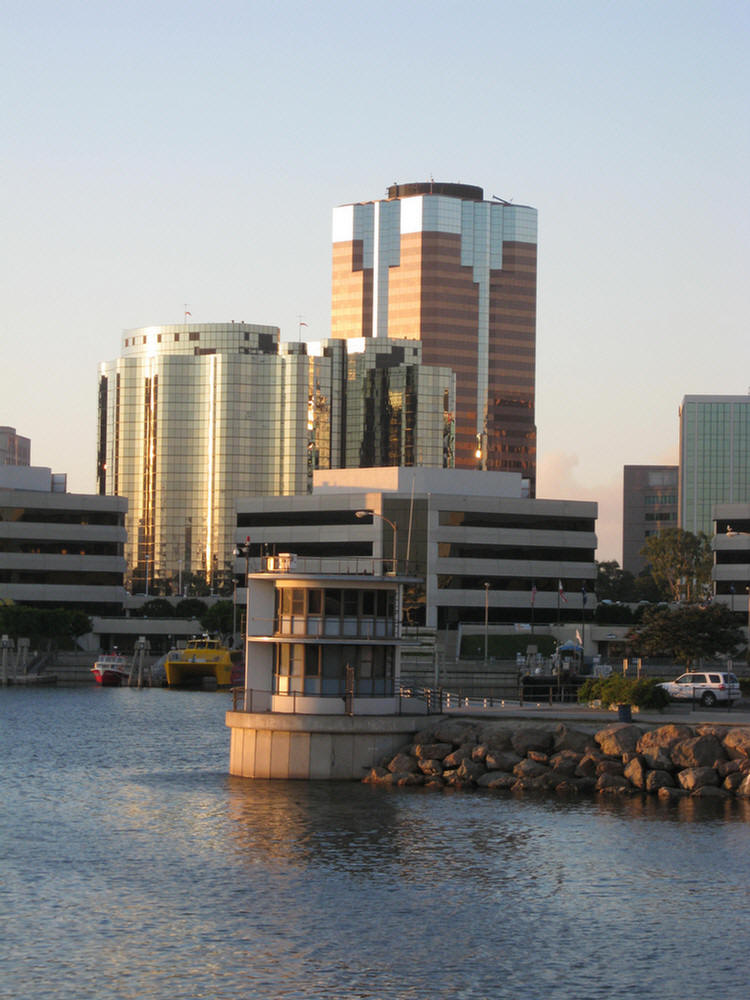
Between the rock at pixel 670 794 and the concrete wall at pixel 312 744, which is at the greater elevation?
the concrete wall at pixel 312 744

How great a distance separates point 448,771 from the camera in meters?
59.2

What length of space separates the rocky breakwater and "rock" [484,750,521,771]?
1.5 inches

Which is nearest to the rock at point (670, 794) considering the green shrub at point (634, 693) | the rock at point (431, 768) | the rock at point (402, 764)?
the rock at point (431, 768)

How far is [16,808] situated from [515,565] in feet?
335

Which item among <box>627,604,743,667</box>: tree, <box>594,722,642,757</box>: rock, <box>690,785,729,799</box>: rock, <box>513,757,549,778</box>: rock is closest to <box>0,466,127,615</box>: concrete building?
<box>627,604,743,667</box>: tree

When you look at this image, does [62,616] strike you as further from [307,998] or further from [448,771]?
[307,998]

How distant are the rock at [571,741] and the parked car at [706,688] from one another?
24.7 meters

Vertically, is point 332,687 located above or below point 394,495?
below

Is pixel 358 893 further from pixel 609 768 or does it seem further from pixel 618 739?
pixel 618 739

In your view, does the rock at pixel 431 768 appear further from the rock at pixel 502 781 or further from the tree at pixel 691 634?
the tree at pixel 691 634

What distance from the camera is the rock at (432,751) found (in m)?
59.6

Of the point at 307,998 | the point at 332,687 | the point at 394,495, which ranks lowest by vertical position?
the point at 307,998

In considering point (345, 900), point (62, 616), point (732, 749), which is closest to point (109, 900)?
point (345, 900)

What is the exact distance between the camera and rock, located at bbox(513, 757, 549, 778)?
58469 millimetres
